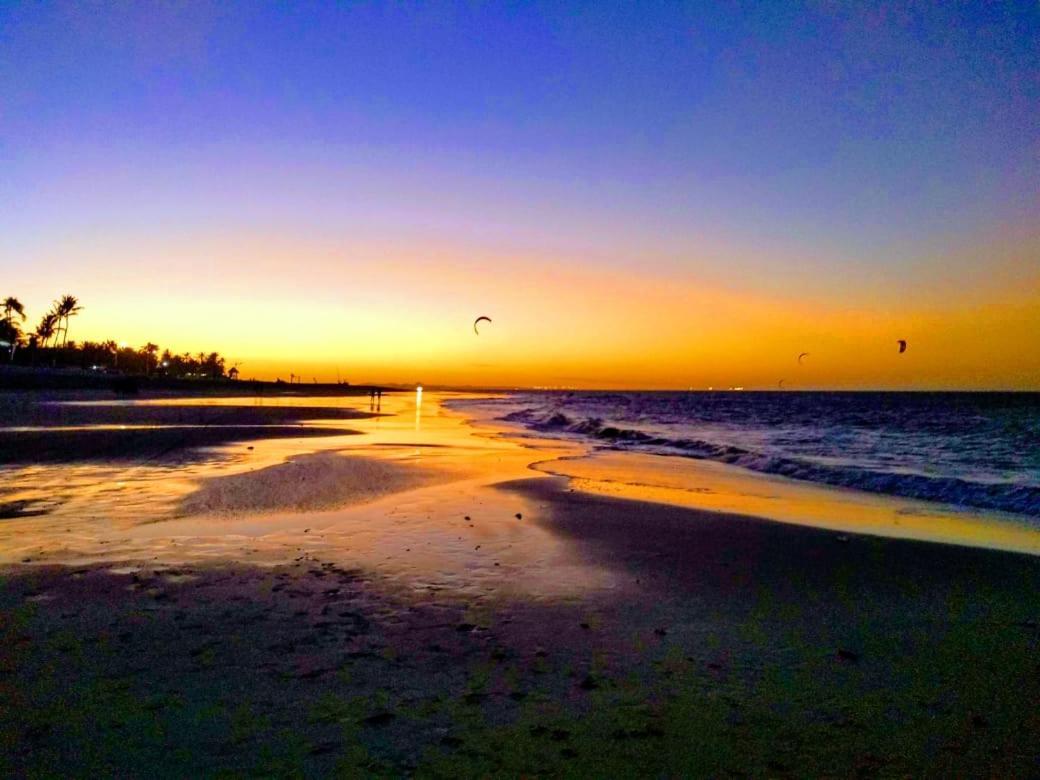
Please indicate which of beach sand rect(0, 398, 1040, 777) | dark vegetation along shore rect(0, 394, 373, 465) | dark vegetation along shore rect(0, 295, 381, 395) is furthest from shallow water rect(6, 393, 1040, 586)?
dark vegetation along shore rect(0, 295, 381, 395)

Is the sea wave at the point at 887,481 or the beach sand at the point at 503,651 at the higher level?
the beach sand at the point at 503,651

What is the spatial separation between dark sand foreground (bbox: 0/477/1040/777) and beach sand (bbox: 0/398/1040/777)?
0.02 meters

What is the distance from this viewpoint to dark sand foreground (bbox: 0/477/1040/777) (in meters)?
4.18

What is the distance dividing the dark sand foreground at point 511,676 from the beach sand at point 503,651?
23 mm

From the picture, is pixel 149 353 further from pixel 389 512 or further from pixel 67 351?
pixel 389 512

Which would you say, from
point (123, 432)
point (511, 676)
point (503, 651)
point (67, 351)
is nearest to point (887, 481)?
point (503, 651)

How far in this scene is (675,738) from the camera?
4.44 meters

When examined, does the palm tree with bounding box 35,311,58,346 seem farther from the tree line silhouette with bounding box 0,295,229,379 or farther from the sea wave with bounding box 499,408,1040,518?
the sea wave with bounding box 499,408,1040,518

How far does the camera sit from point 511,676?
5.32m

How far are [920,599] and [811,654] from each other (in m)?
2.83

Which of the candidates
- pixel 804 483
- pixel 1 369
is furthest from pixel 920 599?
pixel 1 369

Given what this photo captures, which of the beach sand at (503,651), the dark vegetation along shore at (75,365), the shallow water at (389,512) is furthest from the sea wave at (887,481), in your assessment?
the dark vegetation along shore at (75,365)

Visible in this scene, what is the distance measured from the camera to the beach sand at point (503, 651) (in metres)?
4.23

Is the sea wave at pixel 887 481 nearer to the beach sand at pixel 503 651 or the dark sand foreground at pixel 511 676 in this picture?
the beach sand at pixel 503 651
